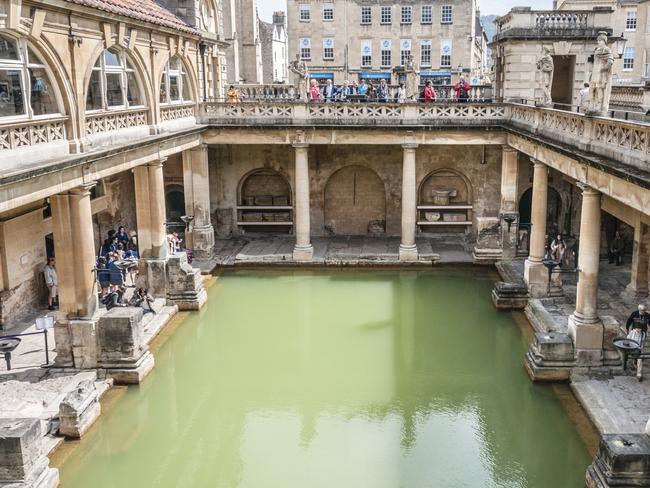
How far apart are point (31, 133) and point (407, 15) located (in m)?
41.4

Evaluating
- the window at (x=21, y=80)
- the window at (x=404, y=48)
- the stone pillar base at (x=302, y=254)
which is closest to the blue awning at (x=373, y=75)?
the window at (x=404, y=48)

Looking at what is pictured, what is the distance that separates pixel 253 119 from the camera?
83.3 feet

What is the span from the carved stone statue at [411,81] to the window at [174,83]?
7.90 m

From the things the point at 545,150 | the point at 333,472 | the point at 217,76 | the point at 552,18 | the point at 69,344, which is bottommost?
the point at 333,472

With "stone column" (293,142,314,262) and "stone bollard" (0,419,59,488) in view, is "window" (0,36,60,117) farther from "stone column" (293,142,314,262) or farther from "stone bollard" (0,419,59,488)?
"stone column" (293,142,314,262)

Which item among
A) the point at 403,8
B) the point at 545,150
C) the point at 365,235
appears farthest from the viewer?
the point at 403,8

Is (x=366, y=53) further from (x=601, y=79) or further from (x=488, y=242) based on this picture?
(x=601, y=79)

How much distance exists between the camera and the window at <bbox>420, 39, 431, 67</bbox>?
51.1 meters

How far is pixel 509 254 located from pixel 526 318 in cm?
552

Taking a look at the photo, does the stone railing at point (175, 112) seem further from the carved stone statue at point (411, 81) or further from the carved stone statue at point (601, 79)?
the carved stone statue at point (601, 79)

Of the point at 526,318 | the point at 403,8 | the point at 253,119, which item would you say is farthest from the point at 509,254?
the point at 403,8

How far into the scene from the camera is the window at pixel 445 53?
51.1 meters

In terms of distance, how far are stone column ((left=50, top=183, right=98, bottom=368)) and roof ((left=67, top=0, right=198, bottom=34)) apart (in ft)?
14.1

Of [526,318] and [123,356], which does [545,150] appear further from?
[123,356]
